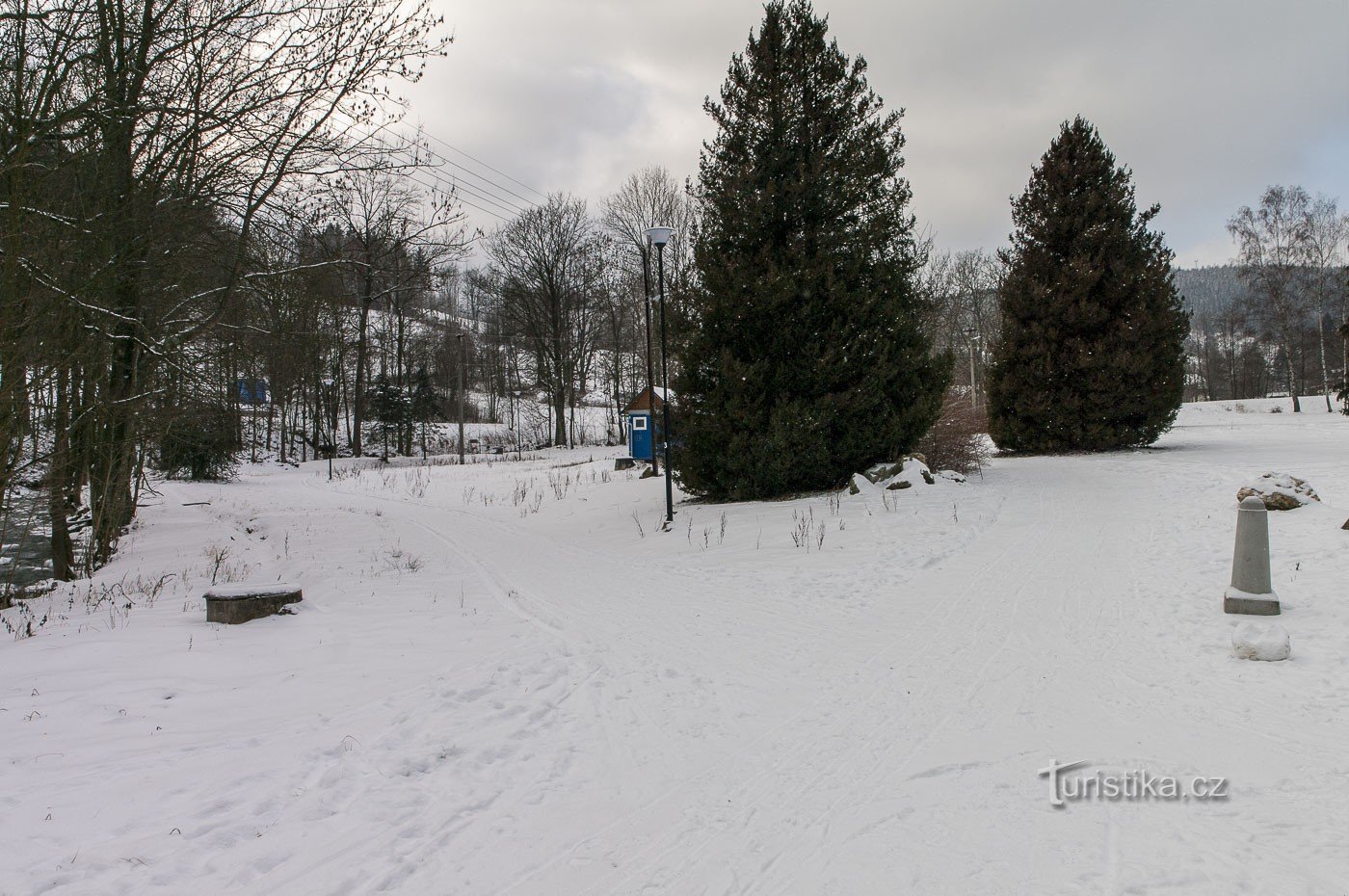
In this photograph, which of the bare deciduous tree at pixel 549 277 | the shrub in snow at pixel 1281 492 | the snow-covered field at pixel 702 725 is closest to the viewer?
the snow-covered field at pixel 702 725

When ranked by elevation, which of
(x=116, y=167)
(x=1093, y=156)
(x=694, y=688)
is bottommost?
(x=694, y=688)

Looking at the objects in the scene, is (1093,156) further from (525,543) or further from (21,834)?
(21,834)

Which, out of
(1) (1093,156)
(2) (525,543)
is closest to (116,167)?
(2) (525,543)

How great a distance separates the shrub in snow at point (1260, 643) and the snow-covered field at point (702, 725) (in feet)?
0.36

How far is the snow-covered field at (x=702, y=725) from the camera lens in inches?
109

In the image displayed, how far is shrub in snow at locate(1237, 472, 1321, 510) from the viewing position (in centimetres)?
819

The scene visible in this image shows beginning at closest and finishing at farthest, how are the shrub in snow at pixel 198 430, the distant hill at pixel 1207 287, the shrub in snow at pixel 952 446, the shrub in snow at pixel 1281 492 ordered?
the shrub in snow at pixel 1281 492 < the shrub in snow at pixel 198 430 < the shrub in snow at pixel 952 446 < the distant hill at pixel 1207 287

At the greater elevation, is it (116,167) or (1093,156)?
(1093,156)

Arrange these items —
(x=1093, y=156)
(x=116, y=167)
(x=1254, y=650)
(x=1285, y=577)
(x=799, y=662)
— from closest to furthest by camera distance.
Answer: (x=1254, y=650)
(x=799, y=662)
(x=1285, y=577)
(x=116, y=167)
(x=1093, y=156)

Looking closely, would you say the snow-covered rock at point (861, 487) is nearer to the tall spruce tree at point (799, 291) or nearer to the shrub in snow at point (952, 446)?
the tall spruce tree at point (799, 291)

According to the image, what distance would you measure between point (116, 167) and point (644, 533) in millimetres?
8409

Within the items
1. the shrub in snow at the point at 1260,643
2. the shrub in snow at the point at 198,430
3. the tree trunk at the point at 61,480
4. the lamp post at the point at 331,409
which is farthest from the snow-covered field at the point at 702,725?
the lamp post at the point at 331,409

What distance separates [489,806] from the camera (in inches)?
131

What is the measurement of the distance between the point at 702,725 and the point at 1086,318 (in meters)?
16.2
